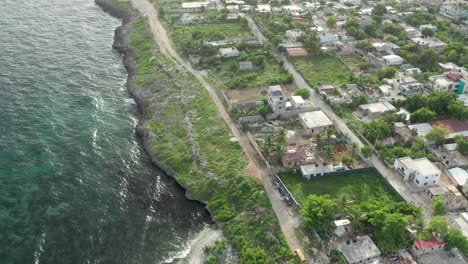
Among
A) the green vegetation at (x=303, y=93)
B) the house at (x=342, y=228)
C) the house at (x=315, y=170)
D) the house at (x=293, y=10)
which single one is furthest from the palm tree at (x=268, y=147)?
the house at (x=293, y=10)

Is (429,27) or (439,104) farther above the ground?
(429,27)

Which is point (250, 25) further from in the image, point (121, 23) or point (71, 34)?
point (71, 34)

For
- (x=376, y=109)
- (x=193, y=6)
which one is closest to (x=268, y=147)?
(x=376, y=109)

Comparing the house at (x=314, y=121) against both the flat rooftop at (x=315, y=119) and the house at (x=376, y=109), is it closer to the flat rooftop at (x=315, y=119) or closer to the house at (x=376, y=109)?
the flat rooftop at (x=315, y=119)

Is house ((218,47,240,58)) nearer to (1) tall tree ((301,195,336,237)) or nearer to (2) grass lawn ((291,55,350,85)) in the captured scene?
(2) grass lawn ((291,55,350,85))

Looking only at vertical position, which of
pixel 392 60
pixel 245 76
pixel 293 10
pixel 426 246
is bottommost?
pixel 426 246

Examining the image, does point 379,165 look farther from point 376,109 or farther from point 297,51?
point 297,51

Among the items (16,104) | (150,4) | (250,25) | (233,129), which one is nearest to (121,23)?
(150,4)
